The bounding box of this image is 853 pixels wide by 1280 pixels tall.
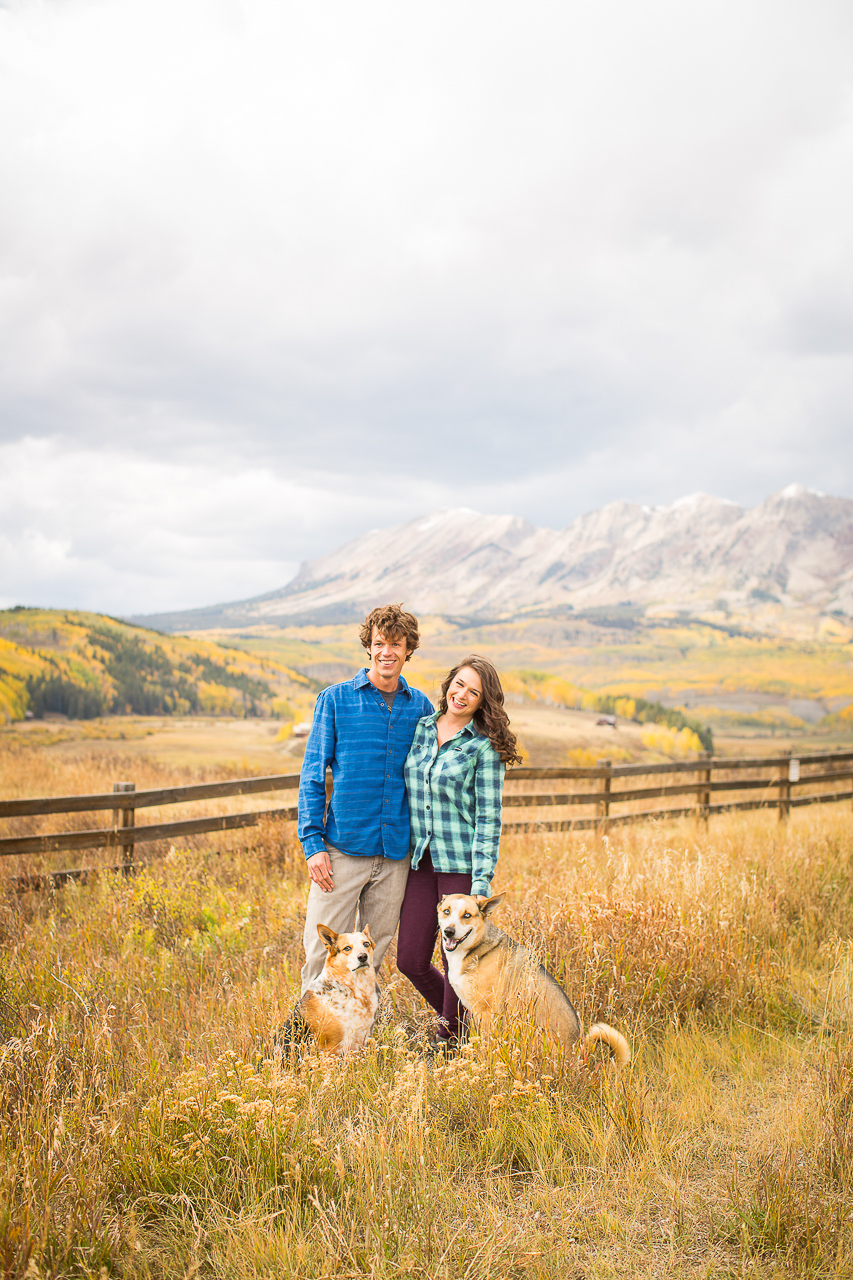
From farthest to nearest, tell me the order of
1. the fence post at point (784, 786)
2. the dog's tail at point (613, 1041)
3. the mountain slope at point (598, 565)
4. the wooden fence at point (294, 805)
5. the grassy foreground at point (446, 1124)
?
the mountain slope at point (598, 565) → the fence post at point (784, 786) → the wooden fence at point (294, 805) → the dog's tail at point (613, 1041) → the grassy foreground at point (446, 1124)

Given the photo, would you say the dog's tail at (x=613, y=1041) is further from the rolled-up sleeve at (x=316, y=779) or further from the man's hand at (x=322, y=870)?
the rolled-up sleeve at (x=316, y=779)

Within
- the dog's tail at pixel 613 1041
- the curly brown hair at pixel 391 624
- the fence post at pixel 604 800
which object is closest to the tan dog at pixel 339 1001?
the dog's tail at pixel 613 1041

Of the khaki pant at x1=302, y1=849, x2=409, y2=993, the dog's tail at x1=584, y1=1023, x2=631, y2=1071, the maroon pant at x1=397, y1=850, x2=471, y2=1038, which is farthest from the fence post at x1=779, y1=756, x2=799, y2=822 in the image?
the khaki pant at x1=302, y1=849, x2=409, y2=993

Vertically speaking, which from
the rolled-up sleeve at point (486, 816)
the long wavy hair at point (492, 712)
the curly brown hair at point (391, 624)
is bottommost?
the rolled-up sleeve at point (486, 816)

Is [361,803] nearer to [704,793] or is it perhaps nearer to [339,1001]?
[339,1001]

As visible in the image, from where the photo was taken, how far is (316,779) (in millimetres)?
3045

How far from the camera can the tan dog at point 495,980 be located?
2.71m

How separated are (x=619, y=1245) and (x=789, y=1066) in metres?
1.69

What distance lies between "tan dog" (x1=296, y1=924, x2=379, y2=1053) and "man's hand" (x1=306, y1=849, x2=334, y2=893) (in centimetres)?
23

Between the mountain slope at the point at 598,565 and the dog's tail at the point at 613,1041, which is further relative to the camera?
the mountain slope at the point at 598,565

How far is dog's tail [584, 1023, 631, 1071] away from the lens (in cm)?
270

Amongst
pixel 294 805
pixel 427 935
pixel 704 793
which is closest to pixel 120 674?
pixel 294 805

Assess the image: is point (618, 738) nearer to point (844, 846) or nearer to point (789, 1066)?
point (844, 846)

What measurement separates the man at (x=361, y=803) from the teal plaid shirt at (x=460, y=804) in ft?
0.45
